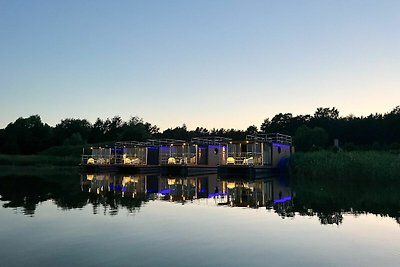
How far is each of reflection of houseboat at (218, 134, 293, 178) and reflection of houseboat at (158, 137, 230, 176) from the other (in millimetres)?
2987

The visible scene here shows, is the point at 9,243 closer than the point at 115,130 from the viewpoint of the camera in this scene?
Yes

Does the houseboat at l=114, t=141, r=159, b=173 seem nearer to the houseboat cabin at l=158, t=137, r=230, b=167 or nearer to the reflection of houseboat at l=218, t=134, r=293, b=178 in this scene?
the houseboat cabin at l=158, t=137, r=230, b=167

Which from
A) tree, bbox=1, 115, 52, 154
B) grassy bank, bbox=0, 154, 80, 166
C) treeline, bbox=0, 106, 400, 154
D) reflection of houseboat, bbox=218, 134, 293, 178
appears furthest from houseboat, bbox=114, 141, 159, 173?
tree, bbox=1, 115, 52, 154

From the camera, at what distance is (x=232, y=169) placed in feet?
121

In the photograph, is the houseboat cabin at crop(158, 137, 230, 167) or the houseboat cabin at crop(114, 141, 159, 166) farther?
the houseboat cabin at crop(114, 141, 159, 166)

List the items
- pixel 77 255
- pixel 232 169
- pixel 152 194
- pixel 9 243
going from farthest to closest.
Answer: pixel 232 169
pixel 152 194
pixel 9 243
pixel 77 255

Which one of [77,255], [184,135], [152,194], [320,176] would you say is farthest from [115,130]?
[77,255]

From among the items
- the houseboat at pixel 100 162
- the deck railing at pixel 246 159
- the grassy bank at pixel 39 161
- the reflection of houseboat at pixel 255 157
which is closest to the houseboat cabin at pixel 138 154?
the houseboat at pixel 100 162

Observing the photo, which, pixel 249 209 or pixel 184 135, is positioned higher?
pixel 184 135

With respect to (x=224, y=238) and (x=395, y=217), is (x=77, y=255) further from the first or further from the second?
(x=395, y=217)

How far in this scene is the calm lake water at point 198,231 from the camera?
839 cm

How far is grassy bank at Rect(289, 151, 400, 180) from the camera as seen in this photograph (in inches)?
1128

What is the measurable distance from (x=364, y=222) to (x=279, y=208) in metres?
3.92

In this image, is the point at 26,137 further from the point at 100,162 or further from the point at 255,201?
the point at 255,201
